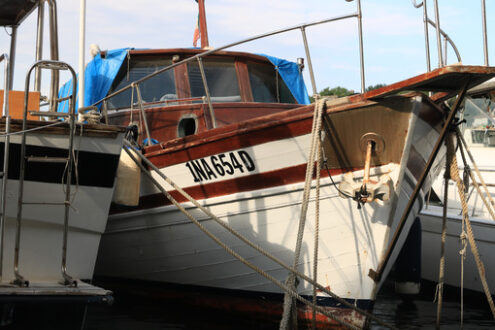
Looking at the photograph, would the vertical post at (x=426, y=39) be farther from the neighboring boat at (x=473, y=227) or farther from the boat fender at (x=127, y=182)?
the boat fender at (x=127, y=182)

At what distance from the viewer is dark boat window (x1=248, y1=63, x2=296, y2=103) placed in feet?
28.8

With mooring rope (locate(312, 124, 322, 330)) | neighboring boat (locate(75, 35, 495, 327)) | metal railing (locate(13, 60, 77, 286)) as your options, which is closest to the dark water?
neighboring boat (locate(75, 35, 495, 327))

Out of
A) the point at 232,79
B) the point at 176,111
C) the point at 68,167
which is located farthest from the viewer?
the point at 232,79

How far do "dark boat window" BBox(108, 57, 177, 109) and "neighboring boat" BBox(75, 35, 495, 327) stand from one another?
0.45 feet

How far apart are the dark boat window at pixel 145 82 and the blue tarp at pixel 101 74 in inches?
5.1

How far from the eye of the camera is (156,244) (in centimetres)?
743

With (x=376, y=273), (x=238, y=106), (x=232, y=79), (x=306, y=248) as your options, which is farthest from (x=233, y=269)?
(x=232, y=79)

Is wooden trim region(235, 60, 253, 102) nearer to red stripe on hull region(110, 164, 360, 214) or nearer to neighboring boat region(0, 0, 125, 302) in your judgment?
red stripe on hull region(110, 164, 360, 214)

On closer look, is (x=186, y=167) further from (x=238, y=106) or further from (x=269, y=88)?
(x=269, y=88)

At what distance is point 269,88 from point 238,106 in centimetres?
107

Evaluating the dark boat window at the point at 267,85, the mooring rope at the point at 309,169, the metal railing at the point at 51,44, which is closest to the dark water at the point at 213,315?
the mooring rope at the point at 309,169

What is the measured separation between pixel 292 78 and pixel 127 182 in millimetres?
3469

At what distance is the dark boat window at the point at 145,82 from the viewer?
8359 millimetres

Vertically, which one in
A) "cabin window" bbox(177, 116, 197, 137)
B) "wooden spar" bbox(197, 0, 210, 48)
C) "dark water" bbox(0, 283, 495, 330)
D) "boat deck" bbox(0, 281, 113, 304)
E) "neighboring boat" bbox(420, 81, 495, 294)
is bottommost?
"dark water" bbox(0, 283, 495, 330)
